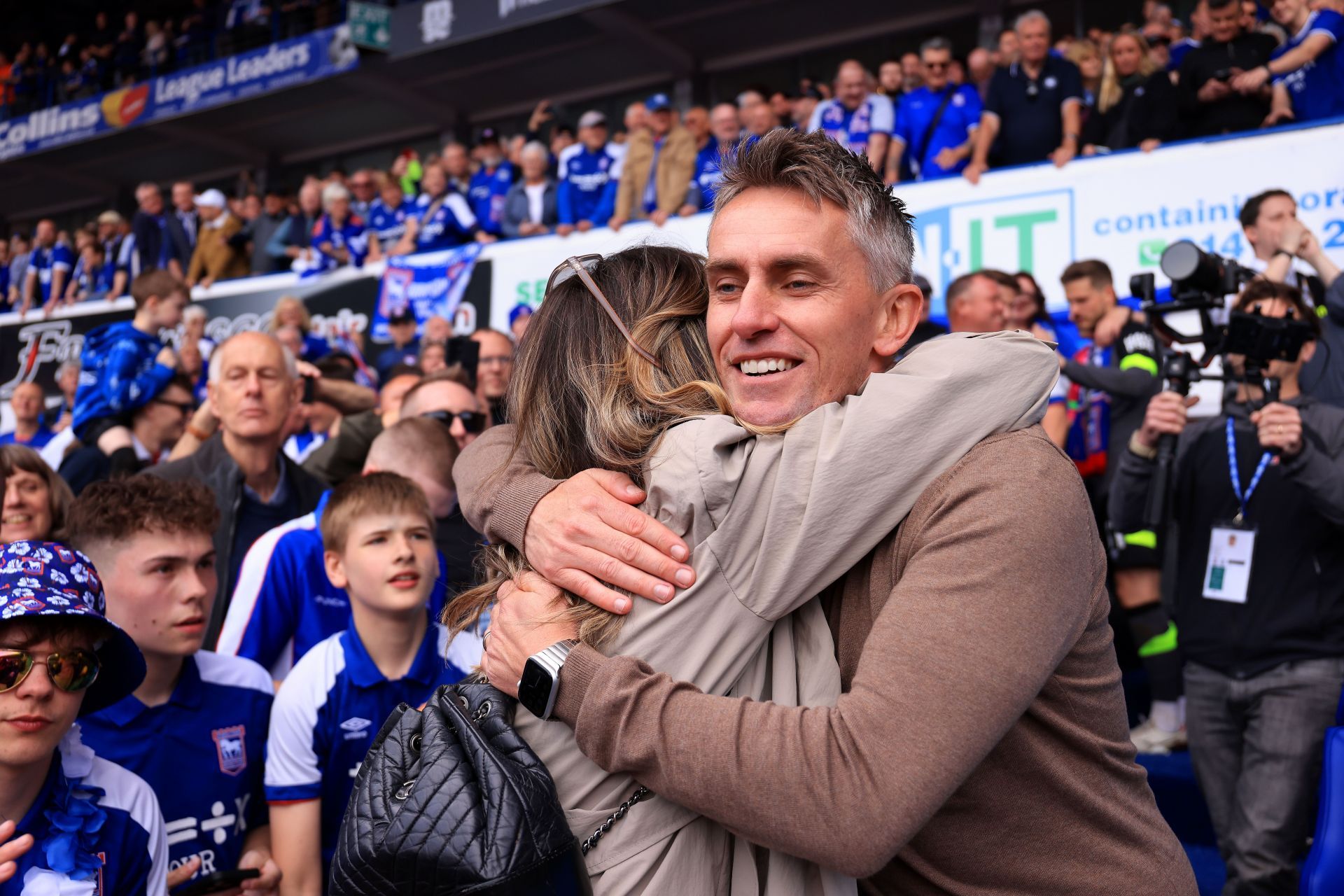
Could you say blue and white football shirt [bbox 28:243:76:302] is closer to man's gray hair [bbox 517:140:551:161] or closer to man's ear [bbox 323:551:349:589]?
man's gray hair [bbox 517:140:551:161]

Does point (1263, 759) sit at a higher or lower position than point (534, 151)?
lower

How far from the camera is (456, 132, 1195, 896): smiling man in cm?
117

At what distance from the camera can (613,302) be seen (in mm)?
1631

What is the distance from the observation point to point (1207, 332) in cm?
392

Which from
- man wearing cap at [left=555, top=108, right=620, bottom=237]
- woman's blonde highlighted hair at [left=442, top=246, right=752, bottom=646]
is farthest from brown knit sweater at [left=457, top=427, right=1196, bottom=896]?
man wearing cap at [left=555, top=108, right=620, bottom=237]

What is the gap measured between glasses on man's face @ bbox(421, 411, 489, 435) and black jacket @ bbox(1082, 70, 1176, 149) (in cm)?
489

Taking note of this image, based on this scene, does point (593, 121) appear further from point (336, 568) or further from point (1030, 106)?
point (336, 568)

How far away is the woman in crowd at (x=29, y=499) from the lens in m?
3.81

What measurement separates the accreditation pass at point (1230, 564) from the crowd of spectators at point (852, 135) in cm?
296

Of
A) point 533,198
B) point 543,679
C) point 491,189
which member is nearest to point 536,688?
point 543,679

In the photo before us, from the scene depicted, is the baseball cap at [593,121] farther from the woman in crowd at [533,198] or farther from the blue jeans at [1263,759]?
the blue jeans at [1263,759]

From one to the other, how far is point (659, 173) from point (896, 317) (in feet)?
27.3

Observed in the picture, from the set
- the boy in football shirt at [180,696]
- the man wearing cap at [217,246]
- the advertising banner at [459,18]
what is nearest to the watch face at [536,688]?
the boy in football shirt at [180,696]

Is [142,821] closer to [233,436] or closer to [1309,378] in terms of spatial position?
[233,436]
